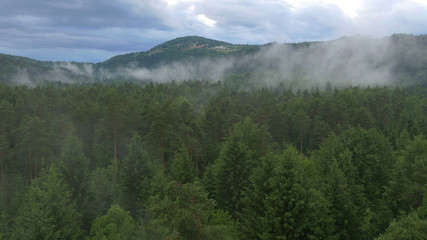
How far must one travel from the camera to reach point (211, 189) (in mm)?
29453

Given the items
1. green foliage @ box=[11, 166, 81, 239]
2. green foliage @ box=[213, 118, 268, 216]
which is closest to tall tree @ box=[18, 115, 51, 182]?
green foliage @ box=[11, 166, 81, 239]

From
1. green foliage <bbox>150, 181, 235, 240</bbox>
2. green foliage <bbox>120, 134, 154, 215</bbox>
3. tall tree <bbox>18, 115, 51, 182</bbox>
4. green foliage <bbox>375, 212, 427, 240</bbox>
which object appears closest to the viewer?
green foliage <bbox>150, 181, 235, 240</bbox>

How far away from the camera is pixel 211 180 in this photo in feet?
96.8

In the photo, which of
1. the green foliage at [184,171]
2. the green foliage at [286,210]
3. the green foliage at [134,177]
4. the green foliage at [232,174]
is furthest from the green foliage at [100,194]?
the green foliage at [286,210]

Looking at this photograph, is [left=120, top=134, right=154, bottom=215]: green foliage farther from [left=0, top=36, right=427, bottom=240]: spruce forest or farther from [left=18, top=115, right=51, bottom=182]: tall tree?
[left=18, top=115, right=51, bottom=182]: tall tree

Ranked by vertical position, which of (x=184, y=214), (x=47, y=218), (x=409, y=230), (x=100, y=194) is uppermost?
(x=184, y=214)

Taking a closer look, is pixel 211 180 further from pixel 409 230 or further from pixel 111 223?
pixel 409 230

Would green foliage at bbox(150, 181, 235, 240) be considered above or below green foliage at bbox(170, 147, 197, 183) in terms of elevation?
above

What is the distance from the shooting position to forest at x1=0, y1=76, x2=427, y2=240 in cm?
1692

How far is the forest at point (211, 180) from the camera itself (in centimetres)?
1692

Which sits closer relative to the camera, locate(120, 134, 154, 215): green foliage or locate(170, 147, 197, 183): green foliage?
locate(170, 147, 197, 183): green foliage

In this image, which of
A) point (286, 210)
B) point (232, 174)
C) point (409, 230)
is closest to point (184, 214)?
point (286, 210)

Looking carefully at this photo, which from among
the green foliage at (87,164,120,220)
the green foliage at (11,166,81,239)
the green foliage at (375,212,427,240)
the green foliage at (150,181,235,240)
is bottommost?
the green foliage at (87,164,120,220)

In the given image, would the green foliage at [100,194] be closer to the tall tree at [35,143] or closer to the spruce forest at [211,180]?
the spruce forest at [211,180]
